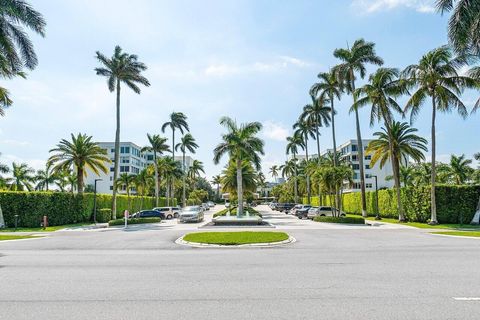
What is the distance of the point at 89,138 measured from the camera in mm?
42531

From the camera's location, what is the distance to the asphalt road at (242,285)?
6551 mm

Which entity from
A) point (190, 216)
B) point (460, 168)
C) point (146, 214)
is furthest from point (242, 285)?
point (460, 168)

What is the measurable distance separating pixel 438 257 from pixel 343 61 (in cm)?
3621

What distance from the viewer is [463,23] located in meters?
22.4

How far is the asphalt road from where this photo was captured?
655 centimetres

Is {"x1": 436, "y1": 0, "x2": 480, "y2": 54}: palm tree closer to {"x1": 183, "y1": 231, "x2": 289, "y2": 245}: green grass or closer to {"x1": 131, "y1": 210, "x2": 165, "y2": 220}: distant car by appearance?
{"x1": 183, "y1": 231, "x2": 289, "y2": 245}: green grass

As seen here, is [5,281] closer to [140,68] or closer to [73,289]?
[73,289]

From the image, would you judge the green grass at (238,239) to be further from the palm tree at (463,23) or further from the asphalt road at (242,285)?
the palm tree at (463,23)

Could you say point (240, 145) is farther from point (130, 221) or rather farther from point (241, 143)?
point (130, 221)

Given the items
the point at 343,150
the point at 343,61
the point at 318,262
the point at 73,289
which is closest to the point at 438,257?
the point at 318,262

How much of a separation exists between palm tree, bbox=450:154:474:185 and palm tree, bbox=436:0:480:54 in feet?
149

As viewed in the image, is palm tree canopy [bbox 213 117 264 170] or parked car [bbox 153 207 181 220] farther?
parked car [bbox 153 207 181 220]

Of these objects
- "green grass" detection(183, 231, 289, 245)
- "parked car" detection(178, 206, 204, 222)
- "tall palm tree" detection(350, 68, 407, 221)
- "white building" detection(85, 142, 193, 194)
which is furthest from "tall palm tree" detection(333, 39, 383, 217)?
"white building" detection(85, 142, 193, 194)

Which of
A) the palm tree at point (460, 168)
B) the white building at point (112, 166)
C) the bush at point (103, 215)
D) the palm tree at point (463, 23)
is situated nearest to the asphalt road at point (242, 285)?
the palm tree at point (463, 23)
